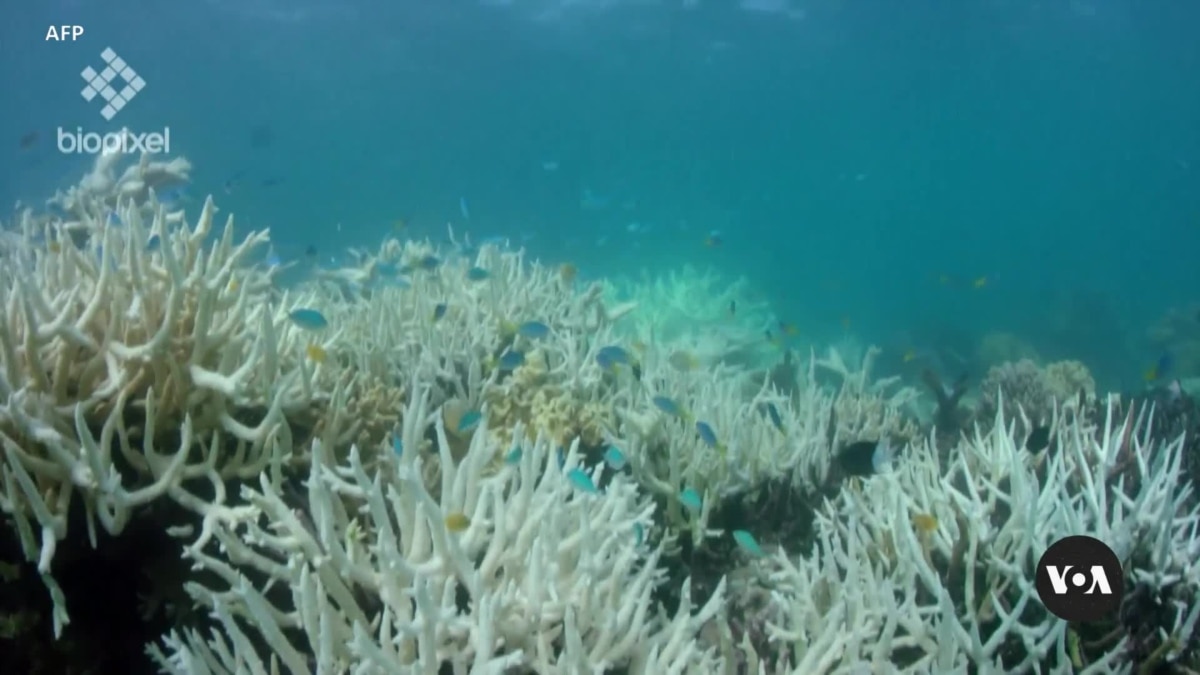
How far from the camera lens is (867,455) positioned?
4535mm

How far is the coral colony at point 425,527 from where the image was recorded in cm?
246

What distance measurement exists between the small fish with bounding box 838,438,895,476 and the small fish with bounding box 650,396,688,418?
1058 mm

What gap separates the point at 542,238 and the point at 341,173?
188 feet

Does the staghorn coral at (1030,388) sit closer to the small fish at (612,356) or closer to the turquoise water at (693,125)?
the turquoise water at (693,125)

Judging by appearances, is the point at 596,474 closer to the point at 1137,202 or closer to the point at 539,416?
the point at 539,416

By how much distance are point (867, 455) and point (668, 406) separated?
1.25 meters

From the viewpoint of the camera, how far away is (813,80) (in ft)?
173

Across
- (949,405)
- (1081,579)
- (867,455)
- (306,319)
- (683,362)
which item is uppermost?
(949,405)

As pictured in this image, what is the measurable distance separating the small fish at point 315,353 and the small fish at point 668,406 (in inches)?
80.3

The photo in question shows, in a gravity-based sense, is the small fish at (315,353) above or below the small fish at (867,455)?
above

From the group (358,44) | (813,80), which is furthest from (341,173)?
(813,80)

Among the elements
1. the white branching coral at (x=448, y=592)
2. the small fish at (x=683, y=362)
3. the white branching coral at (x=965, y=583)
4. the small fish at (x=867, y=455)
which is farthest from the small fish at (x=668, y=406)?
the white branching coral at (x=448, y=592)

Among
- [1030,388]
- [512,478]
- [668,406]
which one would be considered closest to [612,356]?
[668,406]

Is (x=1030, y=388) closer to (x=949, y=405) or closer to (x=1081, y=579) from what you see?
(x=949, y=405)
